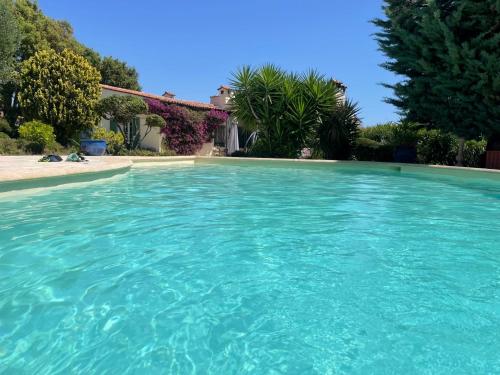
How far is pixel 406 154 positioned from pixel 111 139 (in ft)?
44.6

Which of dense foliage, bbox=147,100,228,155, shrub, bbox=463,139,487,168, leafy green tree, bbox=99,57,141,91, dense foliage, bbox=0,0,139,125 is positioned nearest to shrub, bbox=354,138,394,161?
shrub, bbox=463,139,487,168

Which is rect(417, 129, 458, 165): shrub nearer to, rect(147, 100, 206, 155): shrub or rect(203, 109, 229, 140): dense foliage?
rect(203, 109, 229, 140): dense foliage

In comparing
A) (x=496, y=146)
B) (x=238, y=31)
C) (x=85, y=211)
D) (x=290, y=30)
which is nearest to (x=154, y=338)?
(x=85, y=211)

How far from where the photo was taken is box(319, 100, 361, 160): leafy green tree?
18.3 metres

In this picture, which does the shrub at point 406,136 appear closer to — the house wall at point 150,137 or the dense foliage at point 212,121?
the dense foliage at point 212,121

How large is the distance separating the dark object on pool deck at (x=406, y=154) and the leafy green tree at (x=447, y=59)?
146 centimetres

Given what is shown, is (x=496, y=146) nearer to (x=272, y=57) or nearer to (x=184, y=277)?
(x=272, y=57)

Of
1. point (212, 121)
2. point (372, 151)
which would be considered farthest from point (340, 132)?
point (212, 121)

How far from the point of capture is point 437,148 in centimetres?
1725

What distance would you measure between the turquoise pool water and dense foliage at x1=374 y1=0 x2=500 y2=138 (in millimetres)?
9855

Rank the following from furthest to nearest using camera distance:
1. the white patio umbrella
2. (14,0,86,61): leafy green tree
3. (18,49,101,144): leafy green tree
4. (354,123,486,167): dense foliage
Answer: the white patio umbrella
(14,0,86,61): leafy green tree
(18,49,101,144): leafy green tree
(354,123,486,167): dense foliage

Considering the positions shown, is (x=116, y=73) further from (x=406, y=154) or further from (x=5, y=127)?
(x=406, y=154)

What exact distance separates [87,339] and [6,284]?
1243 millimetres

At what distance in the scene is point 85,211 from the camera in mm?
6055
